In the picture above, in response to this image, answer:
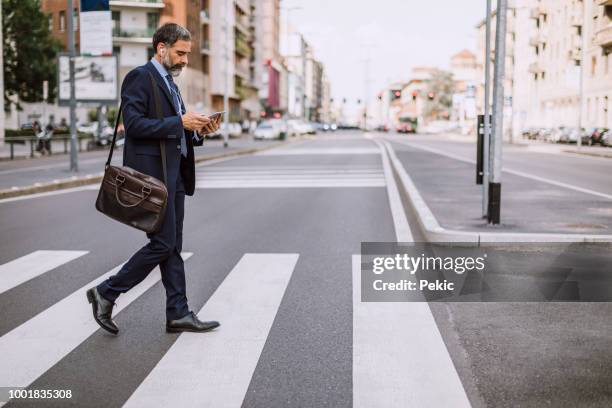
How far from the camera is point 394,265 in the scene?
24.3 ft

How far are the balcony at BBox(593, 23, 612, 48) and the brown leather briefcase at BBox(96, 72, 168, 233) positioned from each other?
51285 millimetres

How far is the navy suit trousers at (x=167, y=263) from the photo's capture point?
192 inches

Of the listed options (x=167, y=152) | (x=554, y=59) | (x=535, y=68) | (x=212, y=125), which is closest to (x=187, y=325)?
(x=167, y=152)

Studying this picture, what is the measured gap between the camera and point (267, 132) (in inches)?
2469

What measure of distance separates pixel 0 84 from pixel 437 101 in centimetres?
10779

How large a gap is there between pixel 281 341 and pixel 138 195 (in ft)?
4.01

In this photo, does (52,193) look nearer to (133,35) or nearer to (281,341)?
(281,341)

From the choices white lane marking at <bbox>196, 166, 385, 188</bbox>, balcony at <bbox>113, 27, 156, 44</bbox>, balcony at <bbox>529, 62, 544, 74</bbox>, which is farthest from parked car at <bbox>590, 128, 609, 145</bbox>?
balcony at <bbox>113, 27, 156, 44</bbox>

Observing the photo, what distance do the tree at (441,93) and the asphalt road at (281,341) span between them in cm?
13242

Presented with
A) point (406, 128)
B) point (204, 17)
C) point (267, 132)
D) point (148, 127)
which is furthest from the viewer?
point (406, 128)

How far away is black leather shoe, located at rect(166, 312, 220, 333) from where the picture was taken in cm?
502

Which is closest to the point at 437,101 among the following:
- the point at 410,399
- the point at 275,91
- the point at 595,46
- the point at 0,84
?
the point at 275,91

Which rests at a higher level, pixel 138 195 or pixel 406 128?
pixel 406 128

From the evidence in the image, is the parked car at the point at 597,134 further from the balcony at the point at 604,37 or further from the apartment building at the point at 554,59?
the apartment building at the point at 554,59
